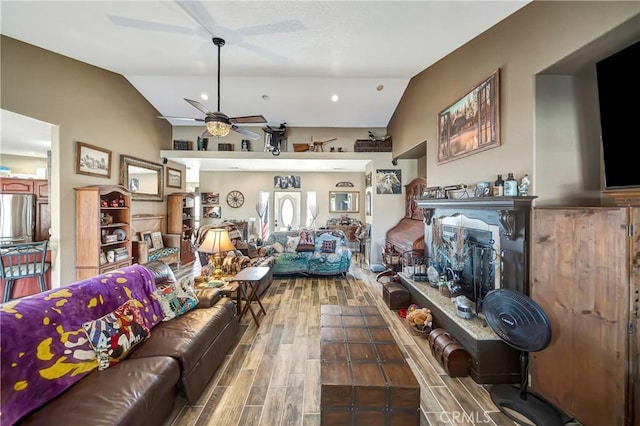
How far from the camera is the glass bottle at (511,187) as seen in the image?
2.20 metres

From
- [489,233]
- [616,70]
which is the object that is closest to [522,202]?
[489,233]

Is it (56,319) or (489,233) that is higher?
(489,233)

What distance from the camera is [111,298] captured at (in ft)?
6.33

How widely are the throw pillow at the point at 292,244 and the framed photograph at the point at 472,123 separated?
3348 mm

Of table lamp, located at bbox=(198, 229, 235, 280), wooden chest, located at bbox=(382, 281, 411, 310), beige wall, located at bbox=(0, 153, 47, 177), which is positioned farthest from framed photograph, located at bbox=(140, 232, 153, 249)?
Answer: wooden chest, located at bbox=(382, 281, 411, 310)

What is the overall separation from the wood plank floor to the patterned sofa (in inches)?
69.6

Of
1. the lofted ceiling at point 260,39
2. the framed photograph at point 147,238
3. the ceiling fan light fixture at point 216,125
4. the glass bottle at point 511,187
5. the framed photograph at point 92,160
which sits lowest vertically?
the framed photograph at point 147,238

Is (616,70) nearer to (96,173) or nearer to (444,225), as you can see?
(444,225)

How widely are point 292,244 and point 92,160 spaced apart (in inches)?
158

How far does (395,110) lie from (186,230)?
21.1 ft

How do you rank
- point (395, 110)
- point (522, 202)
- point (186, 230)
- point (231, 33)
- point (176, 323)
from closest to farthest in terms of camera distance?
point (522, 202) → point (176, 323) → point (231, 33) → point (395, 110) → point (186, 230)

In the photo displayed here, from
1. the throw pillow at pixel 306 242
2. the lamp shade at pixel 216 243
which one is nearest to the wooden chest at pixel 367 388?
the lamp shade at pixel 216 243

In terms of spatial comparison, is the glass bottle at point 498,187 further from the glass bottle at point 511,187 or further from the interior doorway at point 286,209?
the interior doorway at point 286,209

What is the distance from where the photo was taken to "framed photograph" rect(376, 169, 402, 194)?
19.9 ft
